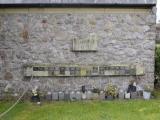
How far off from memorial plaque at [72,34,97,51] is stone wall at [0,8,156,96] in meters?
0.13

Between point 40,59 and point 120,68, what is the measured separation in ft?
8.13

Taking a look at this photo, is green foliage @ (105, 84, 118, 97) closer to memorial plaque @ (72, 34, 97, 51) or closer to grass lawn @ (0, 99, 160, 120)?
grass lawn @ (0, 99, 160, 120)

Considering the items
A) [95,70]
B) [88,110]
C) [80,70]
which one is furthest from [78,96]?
[88,110]

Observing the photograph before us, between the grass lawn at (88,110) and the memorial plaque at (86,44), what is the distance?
1.65 meters

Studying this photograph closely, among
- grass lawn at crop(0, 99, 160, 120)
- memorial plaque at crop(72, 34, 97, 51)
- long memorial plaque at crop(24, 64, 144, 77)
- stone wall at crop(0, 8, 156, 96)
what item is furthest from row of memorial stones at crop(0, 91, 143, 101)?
memorial plaque at crop(72, 34, 97, 51)

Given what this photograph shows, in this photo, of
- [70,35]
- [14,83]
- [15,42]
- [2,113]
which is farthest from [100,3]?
[2,113]

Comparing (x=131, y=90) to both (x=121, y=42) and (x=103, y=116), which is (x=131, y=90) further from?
(x=103, y=116)

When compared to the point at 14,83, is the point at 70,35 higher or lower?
higher

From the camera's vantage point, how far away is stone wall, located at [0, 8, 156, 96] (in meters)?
11.8

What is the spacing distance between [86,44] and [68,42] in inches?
21.8

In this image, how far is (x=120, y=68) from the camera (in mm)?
12039

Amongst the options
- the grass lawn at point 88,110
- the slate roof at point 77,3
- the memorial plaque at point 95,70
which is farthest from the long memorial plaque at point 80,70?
the slate roof at point 77,3

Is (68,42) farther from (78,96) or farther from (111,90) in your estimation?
(111,90)

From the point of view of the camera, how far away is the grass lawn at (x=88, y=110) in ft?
32.3
